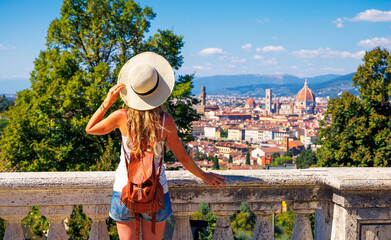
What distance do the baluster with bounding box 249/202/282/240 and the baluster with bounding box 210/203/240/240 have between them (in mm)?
91

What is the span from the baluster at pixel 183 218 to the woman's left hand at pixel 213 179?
0.15 m

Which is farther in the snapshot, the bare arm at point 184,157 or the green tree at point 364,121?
the green tree at point 364,121

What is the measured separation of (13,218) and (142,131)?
718mm

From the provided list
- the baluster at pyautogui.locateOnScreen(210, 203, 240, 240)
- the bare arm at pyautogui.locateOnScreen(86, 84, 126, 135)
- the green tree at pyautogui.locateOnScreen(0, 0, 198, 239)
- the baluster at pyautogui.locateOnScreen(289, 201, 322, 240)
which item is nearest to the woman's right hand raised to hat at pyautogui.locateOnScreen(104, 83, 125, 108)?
the bare arm at pyautogui.locateOnScreen(86, 84, 126, 135)

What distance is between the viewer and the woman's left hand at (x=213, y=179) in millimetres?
1673

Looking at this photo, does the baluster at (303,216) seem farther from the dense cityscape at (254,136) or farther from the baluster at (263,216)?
the dense cityscape at (254,136)

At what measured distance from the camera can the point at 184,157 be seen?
1646 mm

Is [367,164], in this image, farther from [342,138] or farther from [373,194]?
[373,194]

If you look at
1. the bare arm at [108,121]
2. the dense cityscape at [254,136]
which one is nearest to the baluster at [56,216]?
the bare arm at [108,121]

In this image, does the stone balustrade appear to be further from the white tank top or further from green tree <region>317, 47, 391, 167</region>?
green tree <region>317, 47, 391, 167</region>

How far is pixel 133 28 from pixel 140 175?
10175 mm

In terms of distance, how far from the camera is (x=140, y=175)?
1.50 metres

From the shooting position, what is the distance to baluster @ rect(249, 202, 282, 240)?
1.78 meters

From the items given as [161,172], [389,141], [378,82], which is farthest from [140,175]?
[378,82]
